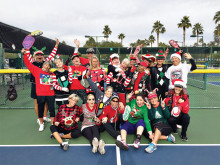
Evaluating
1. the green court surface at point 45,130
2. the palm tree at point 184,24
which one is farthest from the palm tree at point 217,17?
the green court surface at point 45,130

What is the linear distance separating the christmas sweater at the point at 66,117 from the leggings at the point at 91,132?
1.07 feet

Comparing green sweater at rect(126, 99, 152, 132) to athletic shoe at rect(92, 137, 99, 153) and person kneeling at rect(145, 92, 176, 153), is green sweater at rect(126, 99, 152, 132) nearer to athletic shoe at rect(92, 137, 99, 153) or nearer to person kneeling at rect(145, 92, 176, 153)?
person kneeling at rect(145, 92, 176, 153)

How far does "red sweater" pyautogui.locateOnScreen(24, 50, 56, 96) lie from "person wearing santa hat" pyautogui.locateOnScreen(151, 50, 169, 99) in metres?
2.47

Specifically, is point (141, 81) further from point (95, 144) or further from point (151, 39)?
point (151, 39)

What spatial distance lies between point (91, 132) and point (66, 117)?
637 millimetres

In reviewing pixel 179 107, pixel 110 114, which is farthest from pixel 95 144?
pixel 179 107

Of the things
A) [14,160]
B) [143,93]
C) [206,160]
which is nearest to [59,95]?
[14,160]

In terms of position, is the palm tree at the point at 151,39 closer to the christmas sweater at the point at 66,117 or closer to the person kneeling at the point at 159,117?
the person kneeling at the point at 159,117

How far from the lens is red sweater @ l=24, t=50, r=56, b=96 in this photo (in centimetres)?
382

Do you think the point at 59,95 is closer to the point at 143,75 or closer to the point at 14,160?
the point at 14,160

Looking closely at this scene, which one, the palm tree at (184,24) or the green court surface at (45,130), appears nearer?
the green court surface at (45,130)

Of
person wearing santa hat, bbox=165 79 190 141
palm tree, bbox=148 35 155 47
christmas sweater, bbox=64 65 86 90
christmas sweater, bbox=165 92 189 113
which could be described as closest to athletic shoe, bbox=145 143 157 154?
person wearing santa hat, bbox=165 79 190 141

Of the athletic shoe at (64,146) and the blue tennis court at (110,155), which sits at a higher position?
the athletic shoe at (64,146)

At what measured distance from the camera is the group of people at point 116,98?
136 inches
